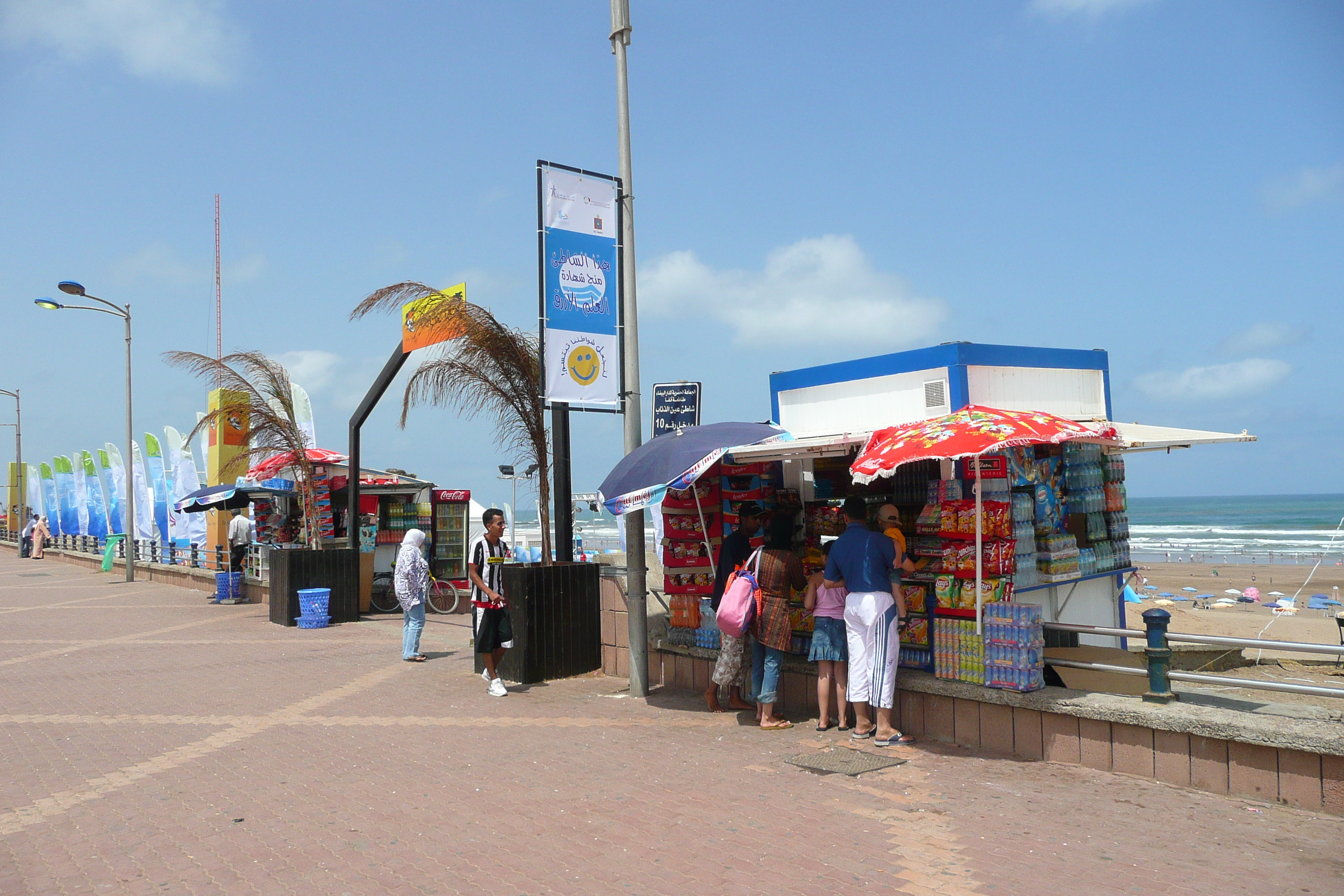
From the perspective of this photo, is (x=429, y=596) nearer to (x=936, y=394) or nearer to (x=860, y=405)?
(x=860, y=405)

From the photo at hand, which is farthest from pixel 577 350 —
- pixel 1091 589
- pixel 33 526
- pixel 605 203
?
pixel 33 526

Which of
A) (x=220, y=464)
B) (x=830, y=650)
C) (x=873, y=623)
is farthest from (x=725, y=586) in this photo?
(x=220, y=464)

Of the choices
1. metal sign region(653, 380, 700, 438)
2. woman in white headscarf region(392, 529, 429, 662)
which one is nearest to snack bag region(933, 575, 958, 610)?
metal sign region(653, 380, 700, 438)

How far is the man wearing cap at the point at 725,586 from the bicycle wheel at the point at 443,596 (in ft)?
33.9

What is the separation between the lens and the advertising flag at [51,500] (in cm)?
4047

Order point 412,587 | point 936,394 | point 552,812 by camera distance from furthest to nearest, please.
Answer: point 412,587 → point 936,394 → point 552,812

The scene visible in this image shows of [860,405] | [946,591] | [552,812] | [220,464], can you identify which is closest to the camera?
[552,812]

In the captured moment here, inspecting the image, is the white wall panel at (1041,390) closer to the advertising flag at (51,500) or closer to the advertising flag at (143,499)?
the advertising flag at (143,499)

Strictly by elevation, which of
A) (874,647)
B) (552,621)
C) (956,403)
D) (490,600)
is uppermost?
(956,403)

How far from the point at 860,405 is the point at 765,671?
2876 millimetres

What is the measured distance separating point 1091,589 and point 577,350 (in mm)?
5031

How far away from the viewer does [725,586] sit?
7.90 meters

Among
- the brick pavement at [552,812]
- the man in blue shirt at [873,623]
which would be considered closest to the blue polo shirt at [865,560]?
the man in blue shirt at [873,623]

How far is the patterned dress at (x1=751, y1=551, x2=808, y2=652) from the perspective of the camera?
7469mm
